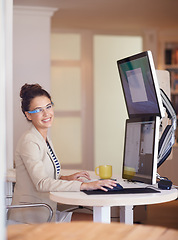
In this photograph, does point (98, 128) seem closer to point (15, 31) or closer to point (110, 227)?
point (15, 31)

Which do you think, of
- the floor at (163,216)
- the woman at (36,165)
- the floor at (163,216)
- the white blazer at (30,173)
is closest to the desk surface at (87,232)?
the woman at (36,165)

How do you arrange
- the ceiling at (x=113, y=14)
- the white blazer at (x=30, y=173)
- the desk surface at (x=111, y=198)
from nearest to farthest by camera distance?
the desk surface at (x=111, y=198), the white blazer at (x=30, y=173), the ceiling at (x=113, y=14)

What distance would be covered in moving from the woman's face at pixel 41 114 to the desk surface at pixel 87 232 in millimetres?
1285

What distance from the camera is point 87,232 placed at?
1155 millimetres

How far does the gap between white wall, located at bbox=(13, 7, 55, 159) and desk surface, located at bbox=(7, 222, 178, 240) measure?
511 centimetres

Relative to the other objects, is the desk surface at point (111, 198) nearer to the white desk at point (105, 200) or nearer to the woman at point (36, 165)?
the white desk at point (105, 200)

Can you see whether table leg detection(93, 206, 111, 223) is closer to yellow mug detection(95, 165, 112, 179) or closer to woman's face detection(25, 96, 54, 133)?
yellow mug detection(95, 165, 112, 179)

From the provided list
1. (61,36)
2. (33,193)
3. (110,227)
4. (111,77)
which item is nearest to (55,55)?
(61,36)

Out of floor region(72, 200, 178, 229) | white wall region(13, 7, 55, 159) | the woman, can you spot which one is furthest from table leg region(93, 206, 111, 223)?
white wall region(13, 7, 55, 159)

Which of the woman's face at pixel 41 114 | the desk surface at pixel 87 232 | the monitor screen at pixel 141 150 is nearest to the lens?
the desk surface at pixel 87 232

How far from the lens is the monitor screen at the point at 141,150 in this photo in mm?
2174

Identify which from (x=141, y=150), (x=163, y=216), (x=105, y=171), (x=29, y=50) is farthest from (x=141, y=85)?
(x=29, y=50)

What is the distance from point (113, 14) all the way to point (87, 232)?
6.02 metres

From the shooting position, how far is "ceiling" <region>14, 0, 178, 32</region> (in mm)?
6105
